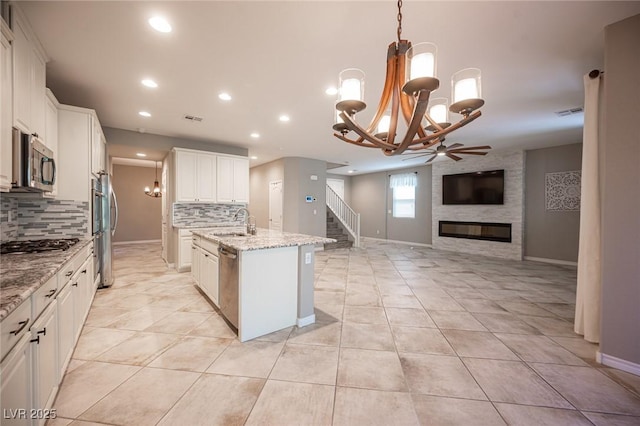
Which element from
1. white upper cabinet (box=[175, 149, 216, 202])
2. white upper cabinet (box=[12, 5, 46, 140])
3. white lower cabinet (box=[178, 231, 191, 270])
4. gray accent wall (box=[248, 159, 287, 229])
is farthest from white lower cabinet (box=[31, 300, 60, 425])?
gray accent wall (box=[248, 159, 287, 229])

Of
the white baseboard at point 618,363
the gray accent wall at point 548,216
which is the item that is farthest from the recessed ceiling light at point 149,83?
the gray accent wall at point 548,216

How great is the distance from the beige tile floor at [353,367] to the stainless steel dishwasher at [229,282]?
0.20 meters

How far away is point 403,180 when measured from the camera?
9.41 metres

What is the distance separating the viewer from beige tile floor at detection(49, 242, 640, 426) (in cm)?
170

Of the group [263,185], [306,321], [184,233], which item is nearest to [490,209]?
[306,321]

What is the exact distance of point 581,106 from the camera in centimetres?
379

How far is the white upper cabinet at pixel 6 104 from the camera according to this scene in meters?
1.77

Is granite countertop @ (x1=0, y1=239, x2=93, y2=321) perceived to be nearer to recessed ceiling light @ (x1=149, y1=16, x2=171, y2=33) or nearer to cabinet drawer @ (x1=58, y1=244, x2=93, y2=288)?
cabinet drawer @ (x1=58, y1=244, x2=93, y2=288)

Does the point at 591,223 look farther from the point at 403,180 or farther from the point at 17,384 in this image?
the point at 403,180

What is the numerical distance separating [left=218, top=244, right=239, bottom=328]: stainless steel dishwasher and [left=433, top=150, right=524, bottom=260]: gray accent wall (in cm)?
709

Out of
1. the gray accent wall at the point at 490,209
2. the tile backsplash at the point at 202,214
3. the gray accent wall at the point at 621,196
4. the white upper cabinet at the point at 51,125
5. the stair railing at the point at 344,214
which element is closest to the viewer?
the gray accent wall at the point at 621,196

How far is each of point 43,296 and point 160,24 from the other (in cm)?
215

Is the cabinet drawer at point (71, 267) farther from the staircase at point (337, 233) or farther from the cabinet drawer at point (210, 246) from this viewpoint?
the staircase at point (337, 233)

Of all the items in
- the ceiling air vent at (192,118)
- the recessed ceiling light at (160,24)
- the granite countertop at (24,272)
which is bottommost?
the granite countertop at (24,272)
